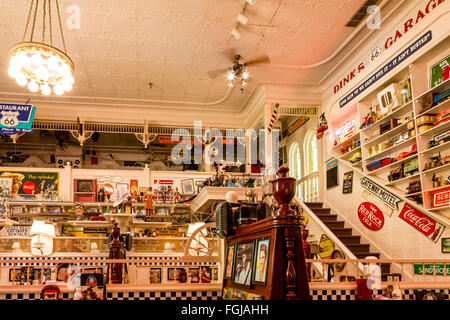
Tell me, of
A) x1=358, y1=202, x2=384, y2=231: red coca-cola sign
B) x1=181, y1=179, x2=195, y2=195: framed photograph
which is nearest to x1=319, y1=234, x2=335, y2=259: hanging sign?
x1=358, y1=202, x2=384, y2=231: red coca-cola sign

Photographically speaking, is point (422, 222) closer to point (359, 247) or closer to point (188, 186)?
point (359, 247)

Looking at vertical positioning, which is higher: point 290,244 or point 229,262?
point 290,244

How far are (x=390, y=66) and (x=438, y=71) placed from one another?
1.22m

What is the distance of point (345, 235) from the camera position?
9.06 m

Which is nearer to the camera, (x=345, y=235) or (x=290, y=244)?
(x=290, y=244)

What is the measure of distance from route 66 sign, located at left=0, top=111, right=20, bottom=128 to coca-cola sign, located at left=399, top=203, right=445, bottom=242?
8.89 metres

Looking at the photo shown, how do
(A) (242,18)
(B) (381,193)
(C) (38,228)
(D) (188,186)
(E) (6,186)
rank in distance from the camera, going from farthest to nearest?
1. (D) (188,186)
2. (E) (6,186)
3. (C) (38,228)
4. (B) (381,193)
5. (A) (242,18)

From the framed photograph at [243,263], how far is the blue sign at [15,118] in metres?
8.06

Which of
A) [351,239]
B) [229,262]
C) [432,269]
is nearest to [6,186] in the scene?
[351,239]

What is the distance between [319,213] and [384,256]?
2.41 metres

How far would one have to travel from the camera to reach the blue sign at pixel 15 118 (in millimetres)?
9828

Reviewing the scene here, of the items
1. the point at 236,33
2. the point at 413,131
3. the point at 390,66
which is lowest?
the point at 413,131

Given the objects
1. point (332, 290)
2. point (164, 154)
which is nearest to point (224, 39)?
point (332, 290)

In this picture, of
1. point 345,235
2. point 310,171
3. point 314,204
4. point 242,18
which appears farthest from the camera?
point 310,171
